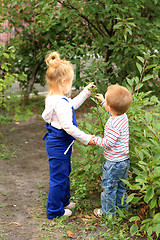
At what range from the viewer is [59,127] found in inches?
120

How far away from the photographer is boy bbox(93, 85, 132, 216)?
9.38 ft

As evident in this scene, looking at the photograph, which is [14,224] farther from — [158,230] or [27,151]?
[27,151]

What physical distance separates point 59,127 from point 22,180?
4.88 ft

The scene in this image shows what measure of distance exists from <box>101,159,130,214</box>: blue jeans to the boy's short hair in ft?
1.69

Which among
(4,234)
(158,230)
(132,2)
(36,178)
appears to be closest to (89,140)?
(158,230)

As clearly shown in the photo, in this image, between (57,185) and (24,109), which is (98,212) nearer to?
(57,185)

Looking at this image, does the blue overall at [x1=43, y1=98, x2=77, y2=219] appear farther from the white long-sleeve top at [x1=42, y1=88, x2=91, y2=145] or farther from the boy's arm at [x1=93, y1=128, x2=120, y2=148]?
the boy's arm at [x1=93, y1=128, x2=120, y2=148]

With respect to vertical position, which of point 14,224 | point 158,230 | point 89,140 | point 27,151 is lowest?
point 27,151

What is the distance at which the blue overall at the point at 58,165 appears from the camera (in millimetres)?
3076

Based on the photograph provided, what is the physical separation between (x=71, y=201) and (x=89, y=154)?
589mm

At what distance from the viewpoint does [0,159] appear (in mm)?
4840

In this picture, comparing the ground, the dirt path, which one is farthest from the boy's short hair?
the dirt path

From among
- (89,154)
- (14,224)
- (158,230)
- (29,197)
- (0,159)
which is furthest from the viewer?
(0,159)

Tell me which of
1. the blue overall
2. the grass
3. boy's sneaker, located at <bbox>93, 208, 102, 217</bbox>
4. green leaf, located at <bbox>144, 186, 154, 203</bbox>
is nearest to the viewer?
green leaf, located at <bbox>144, 186, 154, 203</bbox>
